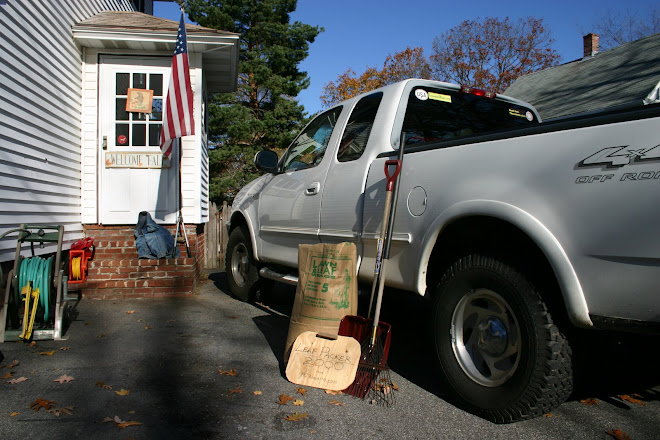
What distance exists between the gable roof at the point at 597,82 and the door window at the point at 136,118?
349 inches

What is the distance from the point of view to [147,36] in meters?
7.72

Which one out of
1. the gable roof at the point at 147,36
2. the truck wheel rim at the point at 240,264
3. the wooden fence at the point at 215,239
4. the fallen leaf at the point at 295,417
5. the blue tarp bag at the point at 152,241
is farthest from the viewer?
the wooden fence at the point at 215,239

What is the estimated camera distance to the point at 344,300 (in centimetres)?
360

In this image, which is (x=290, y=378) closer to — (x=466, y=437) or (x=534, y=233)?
(x=466, y=437)

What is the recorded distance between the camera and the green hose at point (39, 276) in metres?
4.26

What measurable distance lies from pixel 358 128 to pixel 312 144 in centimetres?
80

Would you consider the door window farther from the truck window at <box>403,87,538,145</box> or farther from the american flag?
the truck window at <box>403,87,538,145</box>

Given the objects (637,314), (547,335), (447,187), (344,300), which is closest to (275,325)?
(344,300)

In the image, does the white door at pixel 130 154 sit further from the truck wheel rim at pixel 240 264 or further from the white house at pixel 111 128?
the truck wheel rim at pixel 240 264

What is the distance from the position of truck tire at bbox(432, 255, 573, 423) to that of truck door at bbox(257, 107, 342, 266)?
1.78 meters

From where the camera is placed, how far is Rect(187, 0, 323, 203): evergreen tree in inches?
832

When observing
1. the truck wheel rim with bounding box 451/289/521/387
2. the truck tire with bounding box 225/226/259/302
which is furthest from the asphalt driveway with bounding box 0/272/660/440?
the truck tire with bounding box 225/226/259/302

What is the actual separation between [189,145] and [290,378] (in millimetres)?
5620

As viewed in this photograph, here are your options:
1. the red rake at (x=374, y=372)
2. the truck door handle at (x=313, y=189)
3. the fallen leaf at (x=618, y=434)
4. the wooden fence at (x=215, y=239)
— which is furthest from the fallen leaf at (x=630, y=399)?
the wooden fence at (x=215, y=239)
